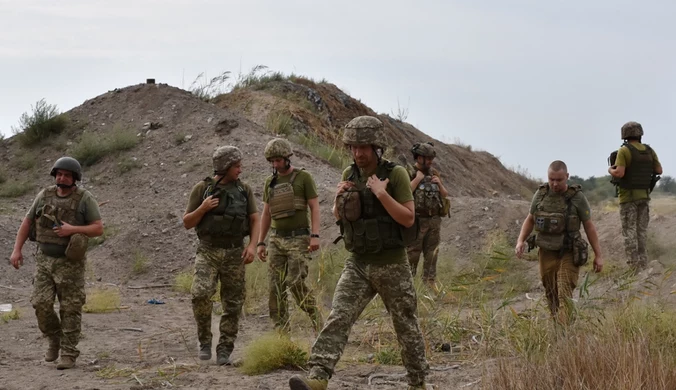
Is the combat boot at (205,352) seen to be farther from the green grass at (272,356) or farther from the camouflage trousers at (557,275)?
the camouflage trousers at (557,275)

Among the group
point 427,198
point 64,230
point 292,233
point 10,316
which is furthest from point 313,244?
point 10,316

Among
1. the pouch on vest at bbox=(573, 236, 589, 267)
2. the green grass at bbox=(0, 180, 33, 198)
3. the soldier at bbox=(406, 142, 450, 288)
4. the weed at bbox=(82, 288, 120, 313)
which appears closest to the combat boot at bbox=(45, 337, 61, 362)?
the weed at bbox=(82, 288, 120, 313)

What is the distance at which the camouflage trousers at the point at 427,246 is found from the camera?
11.6m

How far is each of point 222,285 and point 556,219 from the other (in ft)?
9.57

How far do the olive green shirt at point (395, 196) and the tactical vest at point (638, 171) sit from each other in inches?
257

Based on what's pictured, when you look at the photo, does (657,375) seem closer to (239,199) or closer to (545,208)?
(545,208)

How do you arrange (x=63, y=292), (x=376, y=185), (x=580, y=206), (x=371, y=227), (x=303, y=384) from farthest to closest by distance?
(x=580, y=206) < (x=63, y=292) < (x=371, y=227) < (x=376, y=185) < (x=303, y=384)

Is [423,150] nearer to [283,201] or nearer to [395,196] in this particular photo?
[283,201]

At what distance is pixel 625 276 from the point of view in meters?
7.69

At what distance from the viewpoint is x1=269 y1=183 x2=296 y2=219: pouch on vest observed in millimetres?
8258

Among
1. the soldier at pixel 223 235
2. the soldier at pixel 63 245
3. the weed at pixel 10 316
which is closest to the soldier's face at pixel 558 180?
the soldier at pixel 223 235

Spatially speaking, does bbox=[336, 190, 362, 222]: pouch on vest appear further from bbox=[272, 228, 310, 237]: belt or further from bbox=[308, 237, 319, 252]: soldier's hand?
bbox=[272, 228, 310, 237]: belt

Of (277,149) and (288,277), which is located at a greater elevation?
(277,149)

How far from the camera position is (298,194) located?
27.4 ft
